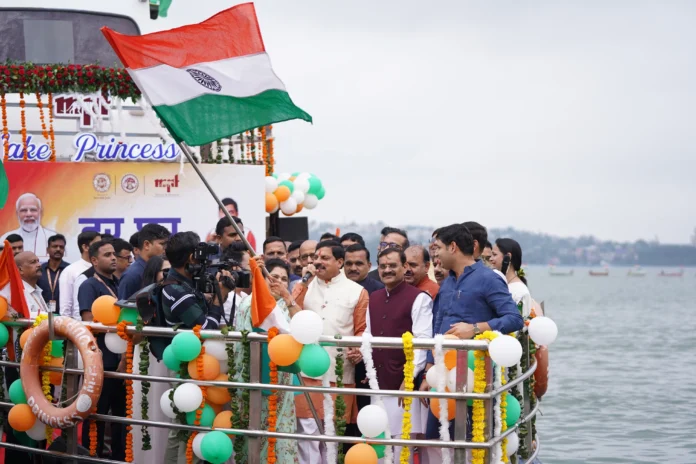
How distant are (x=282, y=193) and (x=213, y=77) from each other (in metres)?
7.10

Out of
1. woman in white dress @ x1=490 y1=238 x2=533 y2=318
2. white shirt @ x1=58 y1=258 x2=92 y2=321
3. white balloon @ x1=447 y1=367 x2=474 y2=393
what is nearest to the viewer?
white balloon @ x1=447 y1=367 x2=474 y2=393

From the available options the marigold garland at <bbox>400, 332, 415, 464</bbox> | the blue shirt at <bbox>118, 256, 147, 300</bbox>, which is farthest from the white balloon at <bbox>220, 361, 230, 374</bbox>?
the blue shirt at <bbox>118, 256, 147, 300</bbox>

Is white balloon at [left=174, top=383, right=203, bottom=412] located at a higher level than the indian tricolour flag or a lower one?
lower

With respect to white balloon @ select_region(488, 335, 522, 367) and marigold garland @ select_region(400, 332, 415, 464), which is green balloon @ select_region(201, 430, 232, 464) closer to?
marigold garland @ select_region(400, 332, 415, 464)

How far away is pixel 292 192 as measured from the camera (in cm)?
1517

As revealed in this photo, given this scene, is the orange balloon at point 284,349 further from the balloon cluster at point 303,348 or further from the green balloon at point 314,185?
the green balloon at point 314,185

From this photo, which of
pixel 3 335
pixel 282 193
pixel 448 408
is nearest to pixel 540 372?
pixel 448 408

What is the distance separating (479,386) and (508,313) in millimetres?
722

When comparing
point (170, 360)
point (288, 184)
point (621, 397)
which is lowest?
point (621, 397)

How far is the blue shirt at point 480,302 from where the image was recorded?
256 inches

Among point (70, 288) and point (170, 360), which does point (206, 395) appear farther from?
point (70, 288)

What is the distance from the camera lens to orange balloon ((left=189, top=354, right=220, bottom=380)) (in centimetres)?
640

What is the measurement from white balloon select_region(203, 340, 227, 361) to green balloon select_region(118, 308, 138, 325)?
0.73m

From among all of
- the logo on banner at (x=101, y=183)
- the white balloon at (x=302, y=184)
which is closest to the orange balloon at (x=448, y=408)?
the logo on banner at (x=101, y=183)
